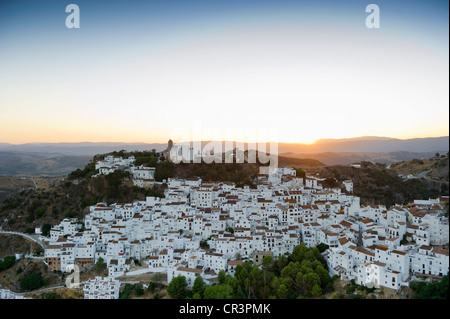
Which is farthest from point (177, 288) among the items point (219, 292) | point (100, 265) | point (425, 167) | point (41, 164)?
point (41, 164)

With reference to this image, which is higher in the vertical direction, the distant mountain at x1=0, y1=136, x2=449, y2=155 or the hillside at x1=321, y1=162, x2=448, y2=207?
the distant mountain at x1=0, y1=136, x2=449, y2=155

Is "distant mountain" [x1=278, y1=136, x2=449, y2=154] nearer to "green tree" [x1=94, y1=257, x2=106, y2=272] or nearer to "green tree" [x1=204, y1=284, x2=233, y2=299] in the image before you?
"green tree" [x1=94, y1=257, x2=106, y2=272]

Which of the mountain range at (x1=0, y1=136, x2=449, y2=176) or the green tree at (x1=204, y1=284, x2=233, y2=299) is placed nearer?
the green tree at (x1=204, y1=284, x2=233, y2=299)

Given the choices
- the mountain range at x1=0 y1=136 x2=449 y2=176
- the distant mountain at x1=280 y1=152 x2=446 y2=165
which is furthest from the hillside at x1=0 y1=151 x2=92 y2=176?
the distant mountain at x1=280 y1=152 x2=446 y2=165

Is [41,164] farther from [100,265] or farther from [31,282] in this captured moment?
[100,265]

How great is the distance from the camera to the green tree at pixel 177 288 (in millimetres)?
9750

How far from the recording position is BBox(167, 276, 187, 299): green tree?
384 inches

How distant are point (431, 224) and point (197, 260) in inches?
294

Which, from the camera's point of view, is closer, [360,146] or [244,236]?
[244,236]

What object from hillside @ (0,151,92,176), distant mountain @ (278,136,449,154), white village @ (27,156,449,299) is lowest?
white village @ (27,156,449,299)

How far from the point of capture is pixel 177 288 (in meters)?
9.78

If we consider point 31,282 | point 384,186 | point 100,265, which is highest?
point 384,186

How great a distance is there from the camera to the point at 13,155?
914 inches
